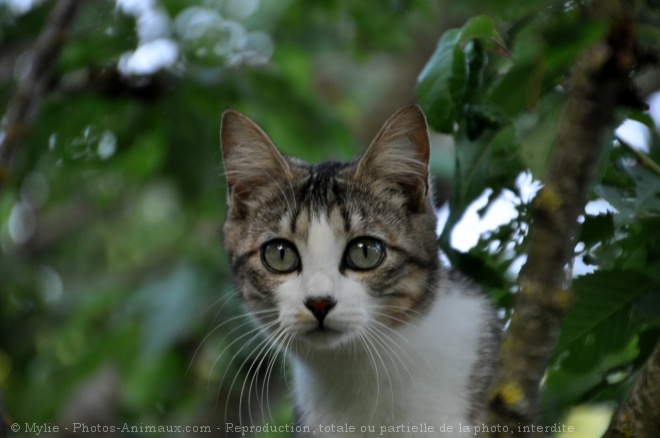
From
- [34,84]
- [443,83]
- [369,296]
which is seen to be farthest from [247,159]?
[443,83]

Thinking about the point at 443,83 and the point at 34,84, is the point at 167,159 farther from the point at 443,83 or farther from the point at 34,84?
the point at 443,83

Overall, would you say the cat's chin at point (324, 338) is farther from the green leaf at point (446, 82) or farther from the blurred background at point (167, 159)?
the green leaf at point (446, 82)

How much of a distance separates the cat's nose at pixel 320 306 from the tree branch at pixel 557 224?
1.10m

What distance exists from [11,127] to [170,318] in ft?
4.08

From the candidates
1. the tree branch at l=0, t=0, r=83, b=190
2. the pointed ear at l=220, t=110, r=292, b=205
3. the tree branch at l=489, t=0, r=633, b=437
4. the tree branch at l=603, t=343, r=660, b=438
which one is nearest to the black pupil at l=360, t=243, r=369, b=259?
the pointed ear at l=220, t=110, r=292, b=205

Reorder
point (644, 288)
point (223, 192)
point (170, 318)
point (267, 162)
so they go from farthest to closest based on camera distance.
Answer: point (223, 192) → point (170, 318) → point (267, 162) → point (644, 288)

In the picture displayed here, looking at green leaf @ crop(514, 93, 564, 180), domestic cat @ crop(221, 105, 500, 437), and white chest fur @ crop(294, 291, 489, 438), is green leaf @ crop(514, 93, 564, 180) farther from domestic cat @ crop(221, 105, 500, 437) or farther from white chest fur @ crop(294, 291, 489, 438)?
white chest fur @ crop(294, 291, 489, 438)

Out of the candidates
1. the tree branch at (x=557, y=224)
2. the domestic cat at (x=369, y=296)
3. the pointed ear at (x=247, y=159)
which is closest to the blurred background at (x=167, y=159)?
the domestic cat at (x=369, y=296)

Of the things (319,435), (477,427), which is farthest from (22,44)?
(477,427)

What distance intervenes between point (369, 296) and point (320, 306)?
0.23 meters

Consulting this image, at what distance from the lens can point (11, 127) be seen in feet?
12.1

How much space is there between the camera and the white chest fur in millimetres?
3164

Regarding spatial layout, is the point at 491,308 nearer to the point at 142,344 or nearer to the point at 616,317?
the point at 616,317

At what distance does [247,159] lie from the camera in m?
3.68
